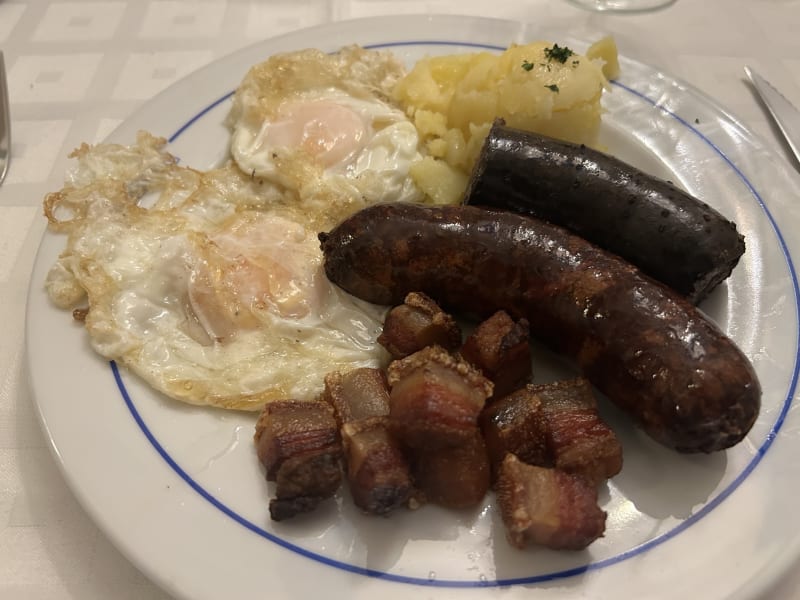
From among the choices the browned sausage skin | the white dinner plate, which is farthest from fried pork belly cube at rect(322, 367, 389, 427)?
the browned sausage skin

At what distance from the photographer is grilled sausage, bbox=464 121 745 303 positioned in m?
2.32

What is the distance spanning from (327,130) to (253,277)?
3.09 ft

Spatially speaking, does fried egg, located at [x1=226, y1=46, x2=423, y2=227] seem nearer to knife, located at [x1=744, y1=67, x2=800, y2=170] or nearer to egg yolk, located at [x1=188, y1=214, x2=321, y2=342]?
egg yolk, located at [x1=188, y1=214, x2=321, y2=342]

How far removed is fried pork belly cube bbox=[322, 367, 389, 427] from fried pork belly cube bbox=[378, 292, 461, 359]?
0.13 m

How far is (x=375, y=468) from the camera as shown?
1810mm

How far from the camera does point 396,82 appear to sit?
10.8ft

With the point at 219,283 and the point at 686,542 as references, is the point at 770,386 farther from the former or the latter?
the point at 219,283

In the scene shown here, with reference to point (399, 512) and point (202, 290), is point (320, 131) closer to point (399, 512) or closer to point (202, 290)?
point (202, 290)

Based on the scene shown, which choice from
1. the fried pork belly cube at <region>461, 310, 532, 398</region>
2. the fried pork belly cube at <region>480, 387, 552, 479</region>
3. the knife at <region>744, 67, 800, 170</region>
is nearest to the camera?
the fried pork belly cube at <region>480, 387, 552, 479</region>

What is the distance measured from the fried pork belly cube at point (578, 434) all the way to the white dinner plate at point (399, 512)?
150 millimetres

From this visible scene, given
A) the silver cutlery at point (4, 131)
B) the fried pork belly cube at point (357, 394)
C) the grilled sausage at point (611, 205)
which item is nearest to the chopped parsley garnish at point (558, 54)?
the grilled sausage at point (611, 205)

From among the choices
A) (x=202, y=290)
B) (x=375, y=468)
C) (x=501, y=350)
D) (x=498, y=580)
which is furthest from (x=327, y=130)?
(x=498, y=580)

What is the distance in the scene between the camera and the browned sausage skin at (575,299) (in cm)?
188

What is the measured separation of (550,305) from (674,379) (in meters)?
0.49
